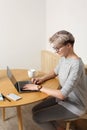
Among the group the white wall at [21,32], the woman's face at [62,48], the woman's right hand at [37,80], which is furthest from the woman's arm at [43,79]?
the white wall at [21,32]

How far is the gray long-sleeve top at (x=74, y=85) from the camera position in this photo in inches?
69.1

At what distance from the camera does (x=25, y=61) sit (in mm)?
3516

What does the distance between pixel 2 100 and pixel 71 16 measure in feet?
4.96

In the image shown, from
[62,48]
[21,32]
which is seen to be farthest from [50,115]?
[21,32]

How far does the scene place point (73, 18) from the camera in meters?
2.68

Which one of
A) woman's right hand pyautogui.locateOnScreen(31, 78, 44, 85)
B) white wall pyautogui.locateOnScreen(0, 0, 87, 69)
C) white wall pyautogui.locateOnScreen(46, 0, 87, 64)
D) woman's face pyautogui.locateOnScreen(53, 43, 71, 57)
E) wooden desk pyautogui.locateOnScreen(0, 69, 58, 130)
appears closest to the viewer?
wooden desk pyautogui.locateOnScreen(0, 69, 58, 130)

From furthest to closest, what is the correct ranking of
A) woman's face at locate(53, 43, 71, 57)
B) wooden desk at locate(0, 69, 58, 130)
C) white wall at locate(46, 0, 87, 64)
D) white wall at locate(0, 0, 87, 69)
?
white wall at locate(0, 0, 87, 69) < white wall at locate(46, 0, 87, 64) < woman's face at locate(53, 43, 71, 57) < wooden desk at locate(0, 69, 58, 130)

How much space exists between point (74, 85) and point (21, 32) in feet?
6.06

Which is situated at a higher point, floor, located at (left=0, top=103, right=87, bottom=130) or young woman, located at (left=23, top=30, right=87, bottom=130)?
young woman, located at (left=23, top=30, right=87, bottom=130)

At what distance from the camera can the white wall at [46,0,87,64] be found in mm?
2508

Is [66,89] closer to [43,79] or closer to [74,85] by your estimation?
[74,85]

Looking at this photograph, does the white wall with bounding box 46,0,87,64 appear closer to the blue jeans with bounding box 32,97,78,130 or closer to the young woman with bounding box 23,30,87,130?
the young woman with bounding box 23,30,87,130

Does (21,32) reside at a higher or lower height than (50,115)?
higher

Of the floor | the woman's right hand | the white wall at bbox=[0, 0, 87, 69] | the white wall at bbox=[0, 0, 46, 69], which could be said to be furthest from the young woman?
the white wall at bbox=[0, 0, 46, 69]
